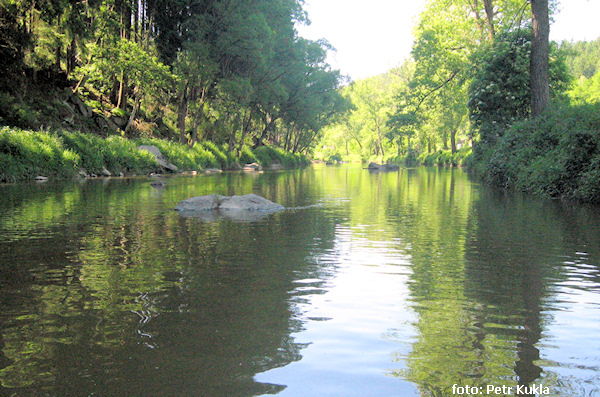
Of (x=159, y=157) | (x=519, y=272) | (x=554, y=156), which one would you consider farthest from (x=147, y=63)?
(x=519, y=272)

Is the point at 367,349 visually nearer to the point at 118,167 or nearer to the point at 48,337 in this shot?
the point at 48,337

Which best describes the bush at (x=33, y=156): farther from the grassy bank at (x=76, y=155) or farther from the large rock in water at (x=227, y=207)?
the large rock in water at (x=227, y=207)

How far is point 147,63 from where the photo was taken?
1135 inches

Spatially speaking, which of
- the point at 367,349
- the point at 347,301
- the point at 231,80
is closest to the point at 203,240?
the point at 347,301

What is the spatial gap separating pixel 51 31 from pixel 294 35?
29348 millimetres

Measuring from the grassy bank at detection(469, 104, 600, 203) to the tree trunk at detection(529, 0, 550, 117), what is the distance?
1.27 m

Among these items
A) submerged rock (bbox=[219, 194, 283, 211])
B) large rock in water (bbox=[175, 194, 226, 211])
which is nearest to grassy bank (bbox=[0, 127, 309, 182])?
large rock in water (bbox=[175, 194, 226, 211])

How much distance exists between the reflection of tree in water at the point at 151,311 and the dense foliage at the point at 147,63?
45.5 feet

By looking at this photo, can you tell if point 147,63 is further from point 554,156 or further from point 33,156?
point 554,156

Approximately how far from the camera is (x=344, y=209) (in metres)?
12.1

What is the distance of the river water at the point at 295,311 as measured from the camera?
2836 mm

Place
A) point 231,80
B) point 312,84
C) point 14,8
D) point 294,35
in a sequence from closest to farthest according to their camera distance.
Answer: point 14,8
point 231,80
point 294,35
point 312,84

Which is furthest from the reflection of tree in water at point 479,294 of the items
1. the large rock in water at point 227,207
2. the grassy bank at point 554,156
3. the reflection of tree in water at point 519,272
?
the grassy bank at point 554,156

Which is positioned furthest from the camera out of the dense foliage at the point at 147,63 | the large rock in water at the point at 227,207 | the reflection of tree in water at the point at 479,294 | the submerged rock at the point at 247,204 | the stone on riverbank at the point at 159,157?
the stone on riverbank at the point at 159,157
